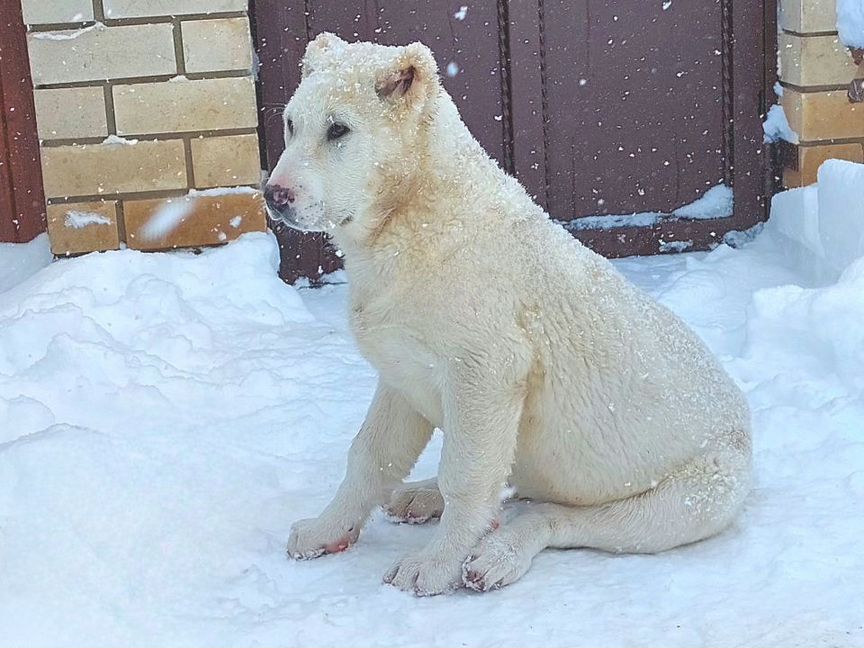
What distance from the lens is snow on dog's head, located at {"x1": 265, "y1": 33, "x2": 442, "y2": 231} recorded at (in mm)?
3117

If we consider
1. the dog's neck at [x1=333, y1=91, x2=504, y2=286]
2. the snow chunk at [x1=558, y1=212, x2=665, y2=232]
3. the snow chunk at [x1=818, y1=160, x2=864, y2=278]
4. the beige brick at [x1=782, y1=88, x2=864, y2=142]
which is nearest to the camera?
the dog's neck at [x1=333, y1=91, x2=504, y2=286]

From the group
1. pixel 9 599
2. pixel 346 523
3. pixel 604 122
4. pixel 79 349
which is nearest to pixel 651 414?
pixel 346 523

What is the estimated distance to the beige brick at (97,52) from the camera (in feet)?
19.1

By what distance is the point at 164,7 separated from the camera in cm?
586

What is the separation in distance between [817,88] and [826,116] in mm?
150

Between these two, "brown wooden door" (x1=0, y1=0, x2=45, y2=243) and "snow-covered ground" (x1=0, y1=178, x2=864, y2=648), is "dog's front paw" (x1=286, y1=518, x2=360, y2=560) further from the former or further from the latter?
"brown wooden door" (x1=0, y1=0, x2=45, y2=243)

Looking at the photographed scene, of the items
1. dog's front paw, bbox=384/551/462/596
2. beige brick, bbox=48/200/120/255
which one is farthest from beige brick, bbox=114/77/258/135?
dog's front paw, bbox=384/551/462/596

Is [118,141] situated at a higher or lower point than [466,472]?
higher

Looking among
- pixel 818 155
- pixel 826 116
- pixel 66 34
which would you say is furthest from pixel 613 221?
pixel 66 34

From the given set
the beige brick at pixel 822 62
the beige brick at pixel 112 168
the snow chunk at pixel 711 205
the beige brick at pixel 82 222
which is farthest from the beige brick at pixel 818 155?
the beige brick at pixel 82 222

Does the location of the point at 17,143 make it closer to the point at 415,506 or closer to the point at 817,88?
the point at 415,506

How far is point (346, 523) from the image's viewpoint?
Result: 347cm

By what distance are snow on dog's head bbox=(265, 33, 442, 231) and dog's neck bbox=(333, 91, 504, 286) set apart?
0.03 metres

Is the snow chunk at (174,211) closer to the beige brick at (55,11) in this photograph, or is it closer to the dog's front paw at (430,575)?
the beige brick at (55,11)
